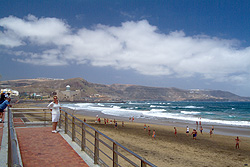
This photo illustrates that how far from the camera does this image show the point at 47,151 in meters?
5.19

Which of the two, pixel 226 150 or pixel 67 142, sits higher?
pixel 67 142

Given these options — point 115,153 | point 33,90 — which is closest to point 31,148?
point 115,153

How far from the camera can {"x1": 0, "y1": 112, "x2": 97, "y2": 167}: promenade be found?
4.45 metres

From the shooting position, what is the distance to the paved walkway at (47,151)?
→ 4.45 meters

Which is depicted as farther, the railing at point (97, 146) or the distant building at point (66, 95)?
the distant building at point (66, 95)

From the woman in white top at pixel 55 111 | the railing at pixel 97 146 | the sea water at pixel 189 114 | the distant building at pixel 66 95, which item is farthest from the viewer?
the distant building at pixel 66 95

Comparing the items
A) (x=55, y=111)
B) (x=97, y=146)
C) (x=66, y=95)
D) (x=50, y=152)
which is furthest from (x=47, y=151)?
(x=66, y=95)

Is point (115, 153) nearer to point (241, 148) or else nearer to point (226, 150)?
point (226, 150)

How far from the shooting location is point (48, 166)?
4.25 meters

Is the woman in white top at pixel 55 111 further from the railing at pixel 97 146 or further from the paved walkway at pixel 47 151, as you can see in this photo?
the paved walkway at pixel 47 151

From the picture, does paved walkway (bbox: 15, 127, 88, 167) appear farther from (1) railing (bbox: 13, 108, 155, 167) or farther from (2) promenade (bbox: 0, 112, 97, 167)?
(1) railing (bbox: 13, 108, 155, 167)

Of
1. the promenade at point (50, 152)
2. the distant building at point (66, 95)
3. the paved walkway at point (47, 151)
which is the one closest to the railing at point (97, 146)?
the promenade at point (50, 152)

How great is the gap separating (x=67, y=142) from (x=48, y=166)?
1.89m

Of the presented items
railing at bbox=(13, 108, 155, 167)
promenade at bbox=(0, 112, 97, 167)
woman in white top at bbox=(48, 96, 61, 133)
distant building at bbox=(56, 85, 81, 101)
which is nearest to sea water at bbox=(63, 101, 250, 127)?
railing at bbox=(13, 108, 155, 167)
